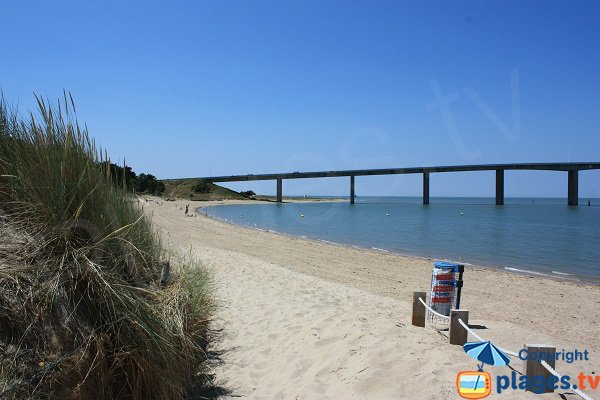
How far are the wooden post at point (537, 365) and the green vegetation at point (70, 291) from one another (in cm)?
291

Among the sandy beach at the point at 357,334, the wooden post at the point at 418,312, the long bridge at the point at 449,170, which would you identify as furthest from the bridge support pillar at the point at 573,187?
the wooden post at the point at 418,312

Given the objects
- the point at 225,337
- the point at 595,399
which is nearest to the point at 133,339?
the point at 225,337

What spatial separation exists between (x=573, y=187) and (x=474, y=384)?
11125cm

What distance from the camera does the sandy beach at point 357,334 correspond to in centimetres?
425

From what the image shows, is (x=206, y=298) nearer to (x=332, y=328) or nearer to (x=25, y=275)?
(x=332, y=328)

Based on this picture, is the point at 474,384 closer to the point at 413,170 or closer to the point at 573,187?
the point at 413,170

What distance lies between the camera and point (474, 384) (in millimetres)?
3930

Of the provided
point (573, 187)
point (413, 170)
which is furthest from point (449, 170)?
point (573, 187)

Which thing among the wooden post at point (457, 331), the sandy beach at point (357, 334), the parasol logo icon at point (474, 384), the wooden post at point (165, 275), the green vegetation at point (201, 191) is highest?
the green vegetation at point (201, 191)

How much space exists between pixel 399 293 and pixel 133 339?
28.9 ft

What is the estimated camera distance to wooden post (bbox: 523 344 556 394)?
3764mm

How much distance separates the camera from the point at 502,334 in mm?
6711

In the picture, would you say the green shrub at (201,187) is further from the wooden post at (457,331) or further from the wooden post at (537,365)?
the wooden post at (537,365)

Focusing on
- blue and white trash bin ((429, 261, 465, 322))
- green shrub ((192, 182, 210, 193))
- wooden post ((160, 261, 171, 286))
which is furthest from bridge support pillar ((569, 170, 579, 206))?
wooden post ((160, 261, 171, 286))
